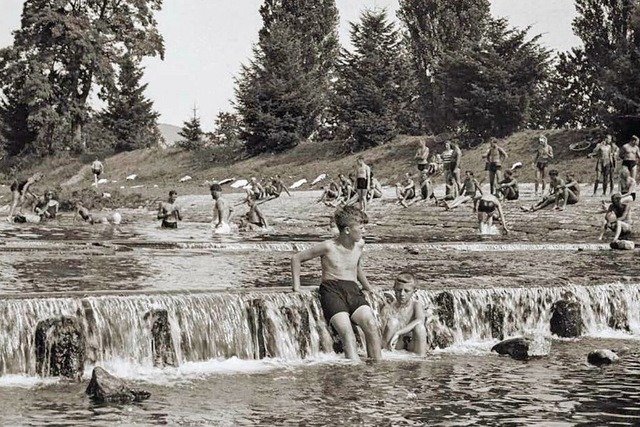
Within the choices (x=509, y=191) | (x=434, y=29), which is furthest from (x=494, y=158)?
(x=434, y=29)

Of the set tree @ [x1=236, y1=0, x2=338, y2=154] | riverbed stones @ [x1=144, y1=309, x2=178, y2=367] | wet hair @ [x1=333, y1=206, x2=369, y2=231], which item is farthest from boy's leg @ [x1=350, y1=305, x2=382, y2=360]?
tree @ [x1=236, y1=0, x2=338, y2=154]

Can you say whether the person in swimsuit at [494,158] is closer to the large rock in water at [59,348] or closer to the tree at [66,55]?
the large rock in water at [59,348]

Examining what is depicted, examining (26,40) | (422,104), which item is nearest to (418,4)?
(422,104)

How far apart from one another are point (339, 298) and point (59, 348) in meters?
3.21

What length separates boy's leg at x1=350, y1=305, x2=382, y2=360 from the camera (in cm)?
1200

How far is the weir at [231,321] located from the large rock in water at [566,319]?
0.47ft

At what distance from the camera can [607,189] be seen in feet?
115

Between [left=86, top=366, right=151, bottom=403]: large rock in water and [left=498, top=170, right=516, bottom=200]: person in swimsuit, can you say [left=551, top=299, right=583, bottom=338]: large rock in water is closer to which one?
[left=86, top=366, right=151, bottom=403]: large rock in water

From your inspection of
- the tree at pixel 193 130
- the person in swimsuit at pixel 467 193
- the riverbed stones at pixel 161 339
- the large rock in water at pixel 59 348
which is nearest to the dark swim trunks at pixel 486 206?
the person in swimsuit at pixel 467 193

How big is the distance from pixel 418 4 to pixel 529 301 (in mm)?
54498

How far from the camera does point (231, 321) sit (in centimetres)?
1277

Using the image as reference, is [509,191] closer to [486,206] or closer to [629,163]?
[629,163]

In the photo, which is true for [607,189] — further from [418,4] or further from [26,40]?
[26,40]

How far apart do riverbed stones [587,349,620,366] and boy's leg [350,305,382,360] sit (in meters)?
2.48
